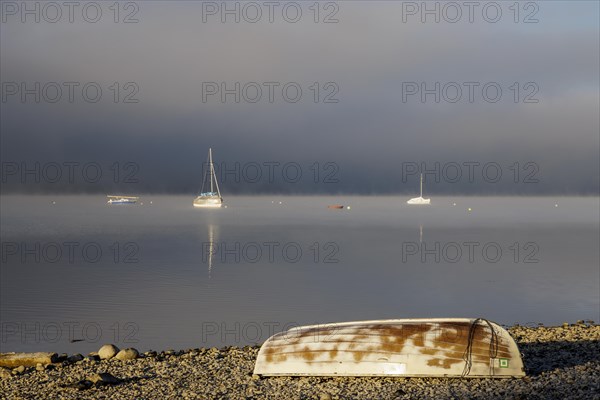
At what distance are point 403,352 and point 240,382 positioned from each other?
3.63m

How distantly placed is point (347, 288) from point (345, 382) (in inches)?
859

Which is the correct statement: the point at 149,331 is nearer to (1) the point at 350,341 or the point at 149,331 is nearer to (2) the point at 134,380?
(2) the point at 134,380

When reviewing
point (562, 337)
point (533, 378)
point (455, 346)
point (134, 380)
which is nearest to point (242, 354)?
point (134, 380)

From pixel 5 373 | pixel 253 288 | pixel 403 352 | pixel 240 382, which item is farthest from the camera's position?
pixel 253 288

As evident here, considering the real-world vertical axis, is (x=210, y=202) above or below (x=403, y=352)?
above

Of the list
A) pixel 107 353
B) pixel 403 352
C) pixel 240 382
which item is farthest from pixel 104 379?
pixel 403 352

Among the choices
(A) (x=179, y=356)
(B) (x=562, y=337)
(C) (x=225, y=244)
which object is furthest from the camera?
(C) (x=225, y=244)

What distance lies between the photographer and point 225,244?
67188 mm

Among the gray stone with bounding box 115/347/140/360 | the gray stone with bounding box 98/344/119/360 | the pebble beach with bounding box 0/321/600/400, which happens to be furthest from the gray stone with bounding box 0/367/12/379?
the gray stone with bounding box 115/347/140/360

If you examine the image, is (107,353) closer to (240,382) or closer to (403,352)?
(240,382)

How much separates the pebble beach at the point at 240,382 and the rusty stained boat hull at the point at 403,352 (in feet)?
0.64

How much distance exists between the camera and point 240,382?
1446 centimetres

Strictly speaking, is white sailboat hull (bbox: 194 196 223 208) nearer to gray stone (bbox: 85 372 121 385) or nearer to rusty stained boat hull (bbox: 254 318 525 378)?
gray stone (bbox: 85 372 121 385)

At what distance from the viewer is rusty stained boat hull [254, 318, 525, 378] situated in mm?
14094
